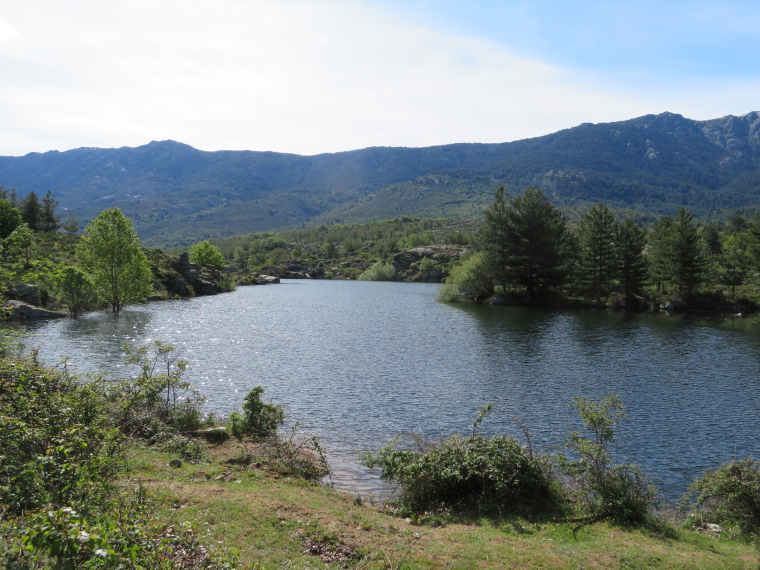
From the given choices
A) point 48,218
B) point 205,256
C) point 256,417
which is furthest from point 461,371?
point 205,256

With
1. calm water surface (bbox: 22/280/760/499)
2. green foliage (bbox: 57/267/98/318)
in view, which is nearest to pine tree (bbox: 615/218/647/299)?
calm water surface (bbox: 22/280/760/499)

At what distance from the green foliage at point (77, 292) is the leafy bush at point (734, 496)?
6060cm

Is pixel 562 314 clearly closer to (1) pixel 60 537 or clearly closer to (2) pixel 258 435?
(2) pixel 258 435

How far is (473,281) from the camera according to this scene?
93.0 m

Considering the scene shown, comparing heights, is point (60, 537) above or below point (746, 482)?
above

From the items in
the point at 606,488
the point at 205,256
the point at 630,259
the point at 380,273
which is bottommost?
the point at 380,273

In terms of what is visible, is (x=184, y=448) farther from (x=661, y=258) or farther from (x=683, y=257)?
(x=661, y=258)

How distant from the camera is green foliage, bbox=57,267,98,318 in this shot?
54281mm

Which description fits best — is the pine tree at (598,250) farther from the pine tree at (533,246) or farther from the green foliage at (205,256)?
the green foliage at (205,256)

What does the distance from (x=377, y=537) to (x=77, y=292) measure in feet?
187

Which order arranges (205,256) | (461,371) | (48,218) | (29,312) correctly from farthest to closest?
(205,256) → (48,218) → (29,312) → (461,371)

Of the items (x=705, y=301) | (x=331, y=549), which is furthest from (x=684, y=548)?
(x=705, y=301)

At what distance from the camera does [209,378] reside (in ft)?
109

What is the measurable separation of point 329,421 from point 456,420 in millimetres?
7158
